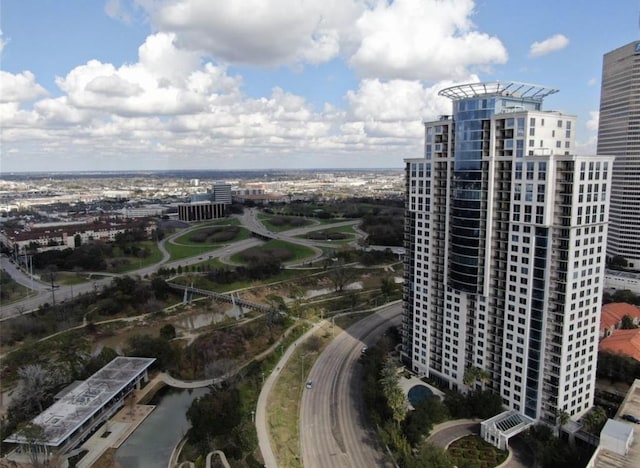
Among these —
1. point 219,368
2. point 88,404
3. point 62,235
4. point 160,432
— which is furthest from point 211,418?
point 62,235

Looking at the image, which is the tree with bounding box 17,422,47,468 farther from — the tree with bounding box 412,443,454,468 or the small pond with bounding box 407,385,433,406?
the small pond with bounding box 407,385,433,406

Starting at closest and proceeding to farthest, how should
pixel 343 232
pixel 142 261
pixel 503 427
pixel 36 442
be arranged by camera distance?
pixel 36 442, pixel 503 427, pixel 142 261, pixel 343 232

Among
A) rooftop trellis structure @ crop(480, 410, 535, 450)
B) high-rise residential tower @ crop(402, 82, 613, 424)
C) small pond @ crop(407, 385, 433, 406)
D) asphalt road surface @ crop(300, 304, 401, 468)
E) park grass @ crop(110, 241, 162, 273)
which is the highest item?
high-rise residential tower @ crop(402, 82, 613, 424)

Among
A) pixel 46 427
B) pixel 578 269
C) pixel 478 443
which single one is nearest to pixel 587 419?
pixel 478 443

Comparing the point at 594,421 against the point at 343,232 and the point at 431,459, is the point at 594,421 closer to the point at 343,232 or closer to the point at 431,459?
the point at 431,459

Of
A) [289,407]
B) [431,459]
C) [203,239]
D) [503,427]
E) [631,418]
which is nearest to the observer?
[431,459]

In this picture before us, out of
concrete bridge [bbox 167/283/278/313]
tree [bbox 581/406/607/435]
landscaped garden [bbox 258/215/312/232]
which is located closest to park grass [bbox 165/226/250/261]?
landscaped garden [bbox 258/215/312/232]

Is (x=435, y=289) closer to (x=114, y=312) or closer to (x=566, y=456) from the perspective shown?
(x=566, y=456)
